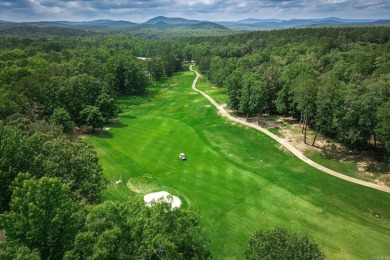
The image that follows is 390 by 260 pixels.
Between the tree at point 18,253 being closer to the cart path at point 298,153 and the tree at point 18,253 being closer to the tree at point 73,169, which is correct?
the tree at point 73,169

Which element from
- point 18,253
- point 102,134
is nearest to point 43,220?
point 18,253

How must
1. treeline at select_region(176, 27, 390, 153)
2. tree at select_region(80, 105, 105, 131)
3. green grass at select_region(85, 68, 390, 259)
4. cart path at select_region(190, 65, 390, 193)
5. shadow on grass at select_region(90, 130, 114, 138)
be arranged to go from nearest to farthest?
green grass at select_region(85, 68, 390, 259) → cart path at select_region(190, 65, 390, 193) → treeline at select_region(176, 27, 390, 153) → tree at select_region(80, 105, 105, 131) → shadow on grass at select_region(90, 130, 114, 138)

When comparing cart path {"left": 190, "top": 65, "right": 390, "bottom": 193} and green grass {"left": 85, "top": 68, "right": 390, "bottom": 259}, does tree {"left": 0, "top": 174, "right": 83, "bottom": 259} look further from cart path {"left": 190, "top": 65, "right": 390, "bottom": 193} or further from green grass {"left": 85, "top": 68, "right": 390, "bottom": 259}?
cart path {"left": 190, "top": 65, "right": 390, "bottom": 193}

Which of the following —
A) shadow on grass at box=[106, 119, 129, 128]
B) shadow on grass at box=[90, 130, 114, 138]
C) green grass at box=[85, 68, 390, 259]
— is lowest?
green grass at box=[85, 68, 390, 259]

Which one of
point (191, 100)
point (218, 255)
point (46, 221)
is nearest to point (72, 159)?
point (46, 221)

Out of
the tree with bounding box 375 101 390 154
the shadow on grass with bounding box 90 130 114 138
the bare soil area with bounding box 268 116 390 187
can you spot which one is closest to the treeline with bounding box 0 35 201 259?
the shadow on grass with bounding box 90 130 114 138

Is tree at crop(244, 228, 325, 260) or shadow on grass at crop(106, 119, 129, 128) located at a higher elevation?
tree at crop(244, 228, 325, 260)

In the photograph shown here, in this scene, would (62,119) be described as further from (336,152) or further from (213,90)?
(213,90)

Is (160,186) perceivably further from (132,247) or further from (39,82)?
(39,82)

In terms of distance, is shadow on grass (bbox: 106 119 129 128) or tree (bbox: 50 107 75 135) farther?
shadow on grass (bbox: 106 119 129 128)
